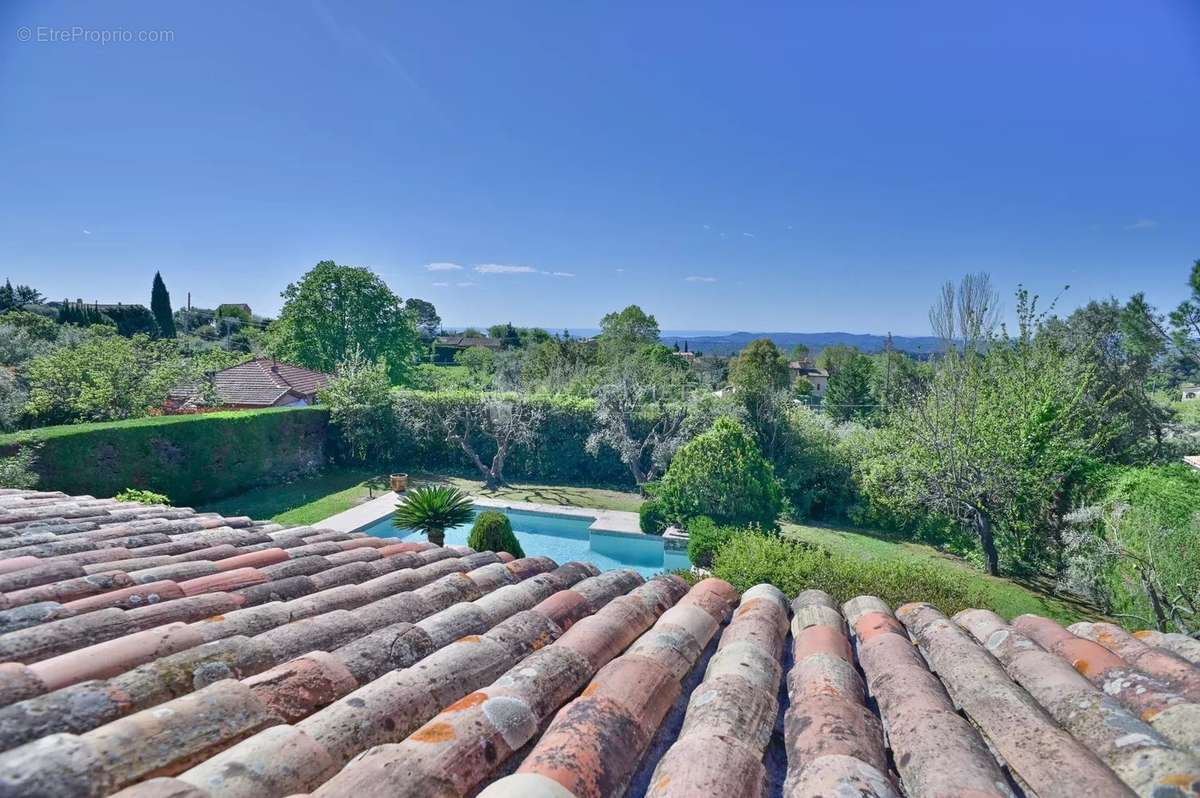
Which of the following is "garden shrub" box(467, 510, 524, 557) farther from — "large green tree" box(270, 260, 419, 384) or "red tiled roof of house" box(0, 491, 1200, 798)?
"large green tree" box(270, 260, 419, 384)

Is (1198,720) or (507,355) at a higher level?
(507,355)

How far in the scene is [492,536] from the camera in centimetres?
1259

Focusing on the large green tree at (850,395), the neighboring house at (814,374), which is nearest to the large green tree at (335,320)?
the large green tree at (850,395)

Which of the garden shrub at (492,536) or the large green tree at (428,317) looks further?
the large green tree at (428,317)

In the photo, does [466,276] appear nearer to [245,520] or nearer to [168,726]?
[245,520]

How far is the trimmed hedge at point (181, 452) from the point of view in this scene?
52.0 feet

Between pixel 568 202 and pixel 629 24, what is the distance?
22.5m

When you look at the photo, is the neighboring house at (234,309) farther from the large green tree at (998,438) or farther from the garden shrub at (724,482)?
the large green tree at (998,438)

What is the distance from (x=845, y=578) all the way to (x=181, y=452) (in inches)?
805

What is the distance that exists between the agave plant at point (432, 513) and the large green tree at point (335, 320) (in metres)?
26.6

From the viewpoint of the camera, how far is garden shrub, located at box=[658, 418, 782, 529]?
650 inches

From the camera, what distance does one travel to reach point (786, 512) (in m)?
20.2

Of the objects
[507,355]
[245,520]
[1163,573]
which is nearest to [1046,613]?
[1163,573]

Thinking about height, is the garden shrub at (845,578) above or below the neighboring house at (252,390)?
→ below
